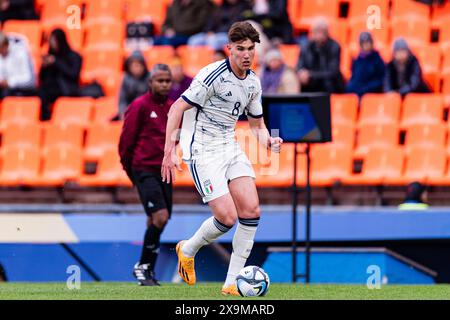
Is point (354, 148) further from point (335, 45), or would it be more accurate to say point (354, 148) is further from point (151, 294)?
point (151, 294)

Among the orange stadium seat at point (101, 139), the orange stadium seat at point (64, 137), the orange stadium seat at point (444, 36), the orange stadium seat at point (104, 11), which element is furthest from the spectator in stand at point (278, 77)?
the orange stadium seat at point (104, 11)

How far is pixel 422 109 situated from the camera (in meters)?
17.1

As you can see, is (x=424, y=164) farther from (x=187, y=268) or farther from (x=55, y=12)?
(x=55, y=12)

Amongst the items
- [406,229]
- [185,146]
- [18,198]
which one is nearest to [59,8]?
[18,198]

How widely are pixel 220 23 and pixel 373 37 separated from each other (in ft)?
7.22

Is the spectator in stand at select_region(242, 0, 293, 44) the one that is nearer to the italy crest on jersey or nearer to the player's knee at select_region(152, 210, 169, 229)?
the player's knee at select_region(152, 210, 169, 229)

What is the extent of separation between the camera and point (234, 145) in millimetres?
10992

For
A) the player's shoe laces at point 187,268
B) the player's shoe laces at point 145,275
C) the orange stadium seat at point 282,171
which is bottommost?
the player's shoe laces at point 145,275

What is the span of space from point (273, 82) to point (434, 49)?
253 cm

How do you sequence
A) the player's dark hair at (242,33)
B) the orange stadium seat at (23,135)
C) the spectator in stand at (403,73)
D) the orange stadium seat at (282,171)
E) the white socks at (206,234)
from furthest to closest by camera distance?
the orange stadium seat at (23,135) → the spectator in stand at (403,73) → the orange stadium seat at (282,171) → the white socks at (206,234) → the player's dark hair at (242,33)

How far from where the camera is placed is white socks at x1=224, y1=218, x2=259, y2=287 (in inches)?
425

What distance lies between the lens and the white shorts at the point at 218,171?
35.5 feet

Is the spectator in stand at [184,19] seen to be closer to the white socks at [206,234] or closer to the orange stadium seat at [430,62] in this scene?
the orange stadium seat at [430,62]

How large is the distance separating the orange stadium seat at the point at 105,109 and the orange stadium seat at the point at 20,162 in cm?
97
